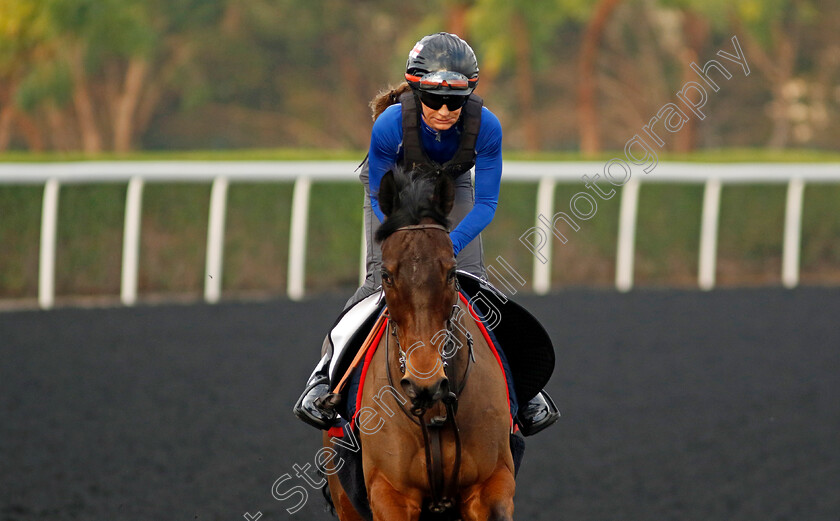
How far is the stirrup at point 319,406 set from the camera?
14.2 feet

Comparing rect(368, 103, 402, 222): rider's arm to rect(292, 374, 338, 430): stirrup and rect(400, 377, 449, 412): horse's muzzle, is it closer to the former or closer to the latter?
rect(292, 374, 338, 430): stirrup

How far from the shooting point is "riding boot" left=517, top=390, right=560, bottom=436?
14.8 feet

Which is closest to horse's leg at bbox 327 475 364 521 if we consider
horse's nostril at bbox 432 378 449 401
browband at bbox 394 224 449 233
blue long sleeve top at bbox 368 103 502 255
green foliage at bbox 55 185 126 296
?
blue long sleeve top at bbox 368 103 502 255

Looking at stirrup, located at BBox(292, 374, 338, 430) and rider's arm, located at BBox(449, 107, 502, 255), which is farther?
stirrup, located at BBox(292, 374, 338, 430)

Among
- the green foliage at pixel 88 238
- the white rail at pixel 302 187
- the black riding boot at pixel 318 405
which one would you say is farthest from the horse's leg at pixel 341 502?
the green foliage at pixel 88 238

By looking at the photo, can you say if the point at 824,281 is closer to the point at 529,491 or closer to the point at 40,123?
the point at 529,491

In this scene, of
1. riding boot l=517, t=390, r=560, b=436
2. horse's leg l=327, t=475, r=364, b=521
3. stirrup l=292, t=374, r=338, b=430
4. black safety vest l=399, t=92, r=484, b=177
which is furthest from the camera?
horse's leg l=327, t=475, r=364, b=521

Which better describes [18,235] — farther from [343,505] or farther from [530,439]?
[343,505]

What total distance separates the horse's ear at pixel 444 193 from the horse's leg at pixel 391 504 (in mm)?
963

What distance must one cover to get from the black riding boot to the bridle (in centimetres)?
51

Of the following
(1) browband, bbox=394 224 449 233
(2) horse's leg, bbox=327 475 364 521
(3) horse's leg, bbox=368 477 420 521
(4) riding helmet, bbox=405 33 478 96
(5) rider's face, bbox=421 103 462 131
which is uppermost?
(4) riding helmet, bbox=405 33 478 96

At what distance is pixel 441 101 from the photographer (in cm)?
397

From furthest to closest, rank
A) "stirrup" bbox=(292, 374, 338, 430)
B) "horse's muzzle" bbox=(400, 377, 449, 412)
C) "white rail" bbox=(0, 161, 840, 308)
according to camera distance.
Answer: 1. "white rail" bbox=(0, 161, 840, 308)
2. "stirrup" bbox=(292, 374, 338, 430)
3. "horse's muzzle" bbox=(400, 377, 449, 412)

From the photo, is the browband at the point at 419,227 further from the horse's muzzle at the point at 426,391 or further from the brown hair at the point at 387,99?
the brown hair at the point at 387,99
